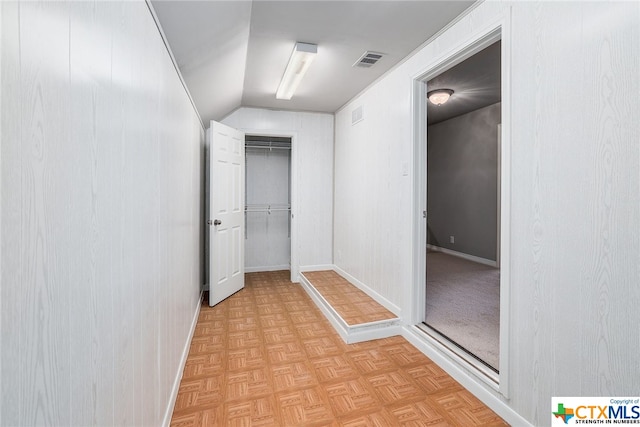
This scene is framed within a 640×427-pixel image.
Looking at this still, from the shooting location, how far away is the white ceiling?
6.06ft

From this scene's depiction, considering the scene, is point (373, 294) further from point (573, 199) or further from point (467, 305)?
point (573, 199)

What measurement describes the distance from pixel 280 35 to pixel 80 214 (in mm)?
2232

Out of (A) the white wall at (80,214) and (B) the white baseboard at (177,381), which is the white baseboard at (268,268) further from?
(A) the white wall at (80,214)

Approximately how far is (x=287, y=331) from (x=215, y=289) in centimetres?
112

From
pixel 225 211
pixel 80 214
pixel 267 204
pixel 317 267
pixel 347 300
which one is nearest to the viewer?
pixel 80 214

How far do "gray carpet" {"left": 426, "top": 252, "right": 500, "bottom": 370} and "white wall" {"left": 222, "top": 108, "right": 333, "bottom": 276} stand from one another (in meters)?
1.65

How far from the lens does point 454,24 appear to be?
2188 millimetres

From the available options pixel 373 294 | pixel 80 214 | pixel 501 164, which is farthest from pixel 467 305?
pixel 80 214

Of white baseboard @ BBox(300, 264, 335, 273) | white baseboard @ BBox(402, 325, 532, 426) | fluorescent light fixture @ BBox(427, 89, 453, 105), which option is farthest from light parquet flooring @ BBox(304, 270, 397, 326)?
fluorescent light fixture @ BBox(427, 89, 453, 105)

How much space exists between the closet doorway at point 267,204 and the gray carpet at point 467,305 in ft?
7.85

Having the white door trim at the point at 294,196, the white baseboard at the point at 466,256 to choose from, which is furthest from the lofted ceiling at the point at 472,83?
the white baseboard at the point at 466,256

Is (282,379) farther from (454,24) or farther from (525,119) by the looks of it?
(454,24)

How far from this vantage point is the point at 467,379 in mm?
2037

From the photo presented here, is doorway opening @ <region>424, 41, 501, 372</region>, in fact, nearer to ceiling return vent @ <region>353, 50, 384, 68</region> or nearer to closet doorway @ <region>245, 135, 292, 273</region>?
ceiling return vent @ <region>353, 50, 384, 68</region>
